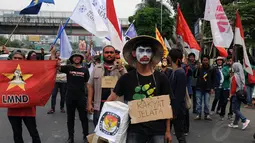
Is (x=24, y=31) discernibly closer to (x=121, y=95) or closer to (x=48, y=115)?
(x=48, y=115)

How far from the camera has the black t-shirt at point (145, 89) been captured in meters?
3.14

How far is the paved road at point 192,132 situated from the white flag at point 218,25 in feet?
6.77

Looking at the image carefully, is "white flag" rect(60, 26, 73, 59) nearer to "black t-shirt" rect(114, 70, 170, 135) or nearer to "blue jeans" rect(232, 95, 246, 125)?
"blue jeans" rect(232, 95, 246, 125)

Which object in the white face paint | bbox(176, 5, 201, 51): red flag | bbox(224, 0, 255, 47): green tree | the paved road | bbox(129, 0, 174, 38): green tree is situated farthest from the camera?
bbox(129, 0, 174, 38): green tree

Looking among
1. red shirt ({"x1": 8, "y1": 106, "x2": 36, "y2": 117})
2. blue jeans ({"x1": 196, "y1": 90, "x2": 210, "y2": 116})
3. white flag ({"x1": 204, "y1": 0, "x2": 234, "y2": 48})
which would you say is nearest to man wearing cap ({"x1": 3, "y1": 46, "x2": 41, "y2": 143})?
red shirt ({"x1": 8, "y1": 106, "x2": 36, "y2": 117})

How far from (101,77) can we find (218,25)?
4.41 m

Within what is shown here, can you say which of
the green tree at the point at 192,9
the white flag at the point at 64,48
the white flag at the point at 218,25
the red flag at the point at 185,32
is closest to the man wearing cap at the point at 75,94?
the white flag at the point at 64,48

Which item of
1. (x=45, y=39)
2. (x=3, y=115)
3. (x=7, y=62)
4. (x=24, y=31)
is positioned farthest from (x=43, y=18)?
(x=45, y=39)

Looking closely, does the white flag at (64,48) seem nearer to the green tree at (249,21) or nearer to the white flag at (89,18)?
the white flag at (89,18)

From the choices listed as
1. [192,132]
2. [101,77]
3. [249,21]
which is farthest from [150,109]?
[249,21]

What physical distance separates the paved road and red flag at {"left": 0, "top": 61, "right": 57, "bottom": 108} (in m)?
1.68

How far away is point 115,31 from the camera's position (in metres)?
5.96

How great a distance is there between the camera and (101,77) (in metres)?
4.91

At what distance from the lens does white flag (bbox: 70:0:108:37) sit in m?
6.93
